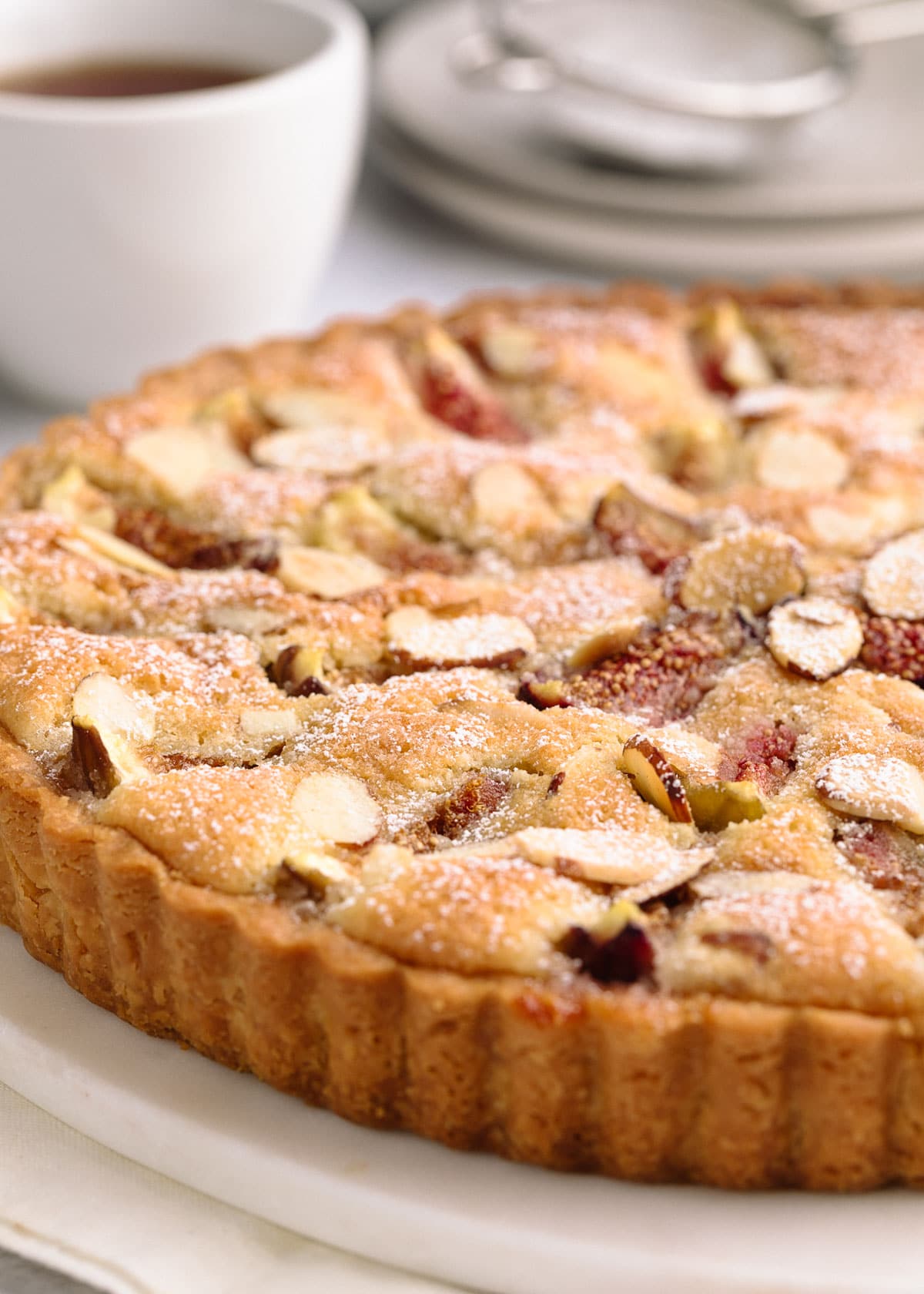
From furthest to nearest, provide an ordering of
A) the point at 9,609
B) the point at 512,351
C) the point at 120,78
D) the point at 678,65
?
the point at 678,65 → the point at 120,78 → the point at 512,351 → the point at 9,609

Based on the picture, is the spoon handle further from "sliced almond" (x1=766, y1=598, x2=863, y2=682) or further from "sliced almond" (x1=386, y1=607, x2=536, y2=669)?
"sliced almond" (x1=386, y1=607, x2=536, y2=669)

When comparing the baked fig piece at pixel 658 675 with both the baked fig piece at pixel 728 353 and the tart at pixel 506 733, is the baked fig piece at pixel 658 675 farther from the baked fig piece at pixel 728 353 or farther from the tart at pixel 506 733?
the baked fig piece at pixel 728 353

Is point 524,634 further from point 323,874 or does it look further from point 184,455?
point 184,455

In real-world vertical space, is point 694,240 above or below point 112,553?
below

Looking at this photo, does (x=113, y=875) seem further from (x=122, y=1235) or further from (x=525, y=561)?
(x=525, y=561)

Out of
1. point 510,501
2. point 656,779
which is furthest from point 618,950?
point 510,501
